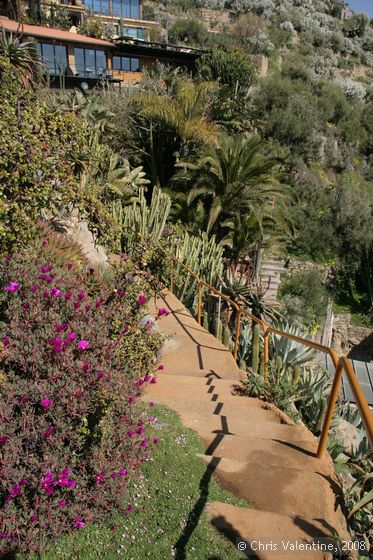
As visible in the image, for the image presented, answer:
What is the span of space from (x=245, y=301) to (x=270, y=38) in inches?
1491

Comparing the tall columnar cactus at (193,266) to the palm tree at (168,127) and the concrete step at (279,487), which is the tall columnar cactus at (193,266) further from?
the concrete step at (279,487)

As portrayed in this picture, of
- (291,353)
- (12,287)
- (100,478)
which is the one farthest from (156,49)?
(100,478)

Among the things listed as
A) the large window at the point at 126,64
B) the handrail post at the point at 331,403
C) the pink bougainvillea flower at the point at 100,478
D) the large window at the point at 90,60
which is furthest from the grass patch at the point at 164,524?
the large window at the point at 126,64

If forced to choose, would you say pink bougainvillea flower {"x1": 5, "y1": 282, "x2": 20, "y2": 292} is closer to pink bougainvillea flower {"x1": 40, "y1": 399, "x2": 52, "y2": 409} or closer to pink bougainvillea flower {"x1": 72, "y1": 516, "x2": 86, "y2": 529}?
pink bougainvillea flower {"x1": 40, "y1": 399, "x2": 52, "y2": 409}

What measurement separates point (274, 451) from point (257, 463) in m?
0.29

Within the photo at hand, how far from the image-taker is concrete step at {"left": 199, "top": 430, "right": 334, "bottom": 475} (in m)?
3.69

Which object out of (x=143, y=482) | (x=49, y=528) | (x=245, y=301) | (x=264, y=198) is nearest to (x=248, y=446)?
(x=143, y=482)

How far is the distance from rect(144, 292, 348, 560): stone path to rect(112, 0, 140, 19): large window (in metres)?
41.4

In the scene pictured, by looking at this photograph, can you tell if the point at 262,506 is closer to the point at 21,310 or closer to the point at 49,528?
the point at 49,528

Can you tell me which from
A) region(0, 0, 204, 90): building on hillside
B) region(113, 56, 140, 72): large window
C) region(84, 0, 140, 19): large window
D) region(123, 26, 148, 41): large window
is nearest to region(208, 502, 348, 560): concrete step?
region(0, 0, 204, 90): building on hillside

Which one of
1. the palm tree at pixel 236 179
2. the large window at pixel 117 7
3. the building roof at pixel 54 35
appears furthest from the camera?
the large window at pixel 117 7

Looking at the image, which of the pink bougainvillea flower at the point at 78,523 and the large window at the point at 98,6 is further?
the large window at the point at 98,6

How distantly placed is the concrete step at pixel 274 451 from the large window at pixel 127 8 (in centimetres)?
4264

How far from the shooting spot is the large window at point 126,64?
29828mm
